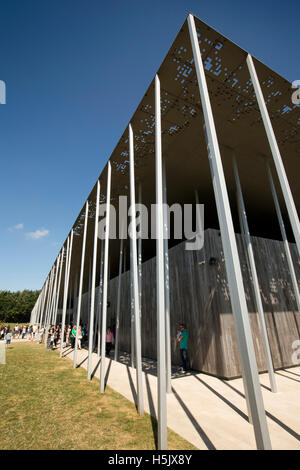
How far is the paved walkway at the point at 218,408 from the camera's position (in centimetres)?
279

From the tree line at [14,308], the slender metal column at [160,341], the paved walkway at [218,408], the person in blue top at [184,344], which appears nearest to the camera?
the slender metal column at [160,341]

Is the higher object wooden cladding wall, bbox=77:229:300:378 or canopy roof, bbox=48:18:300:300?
canopy roof, bbox=48:18:300:300

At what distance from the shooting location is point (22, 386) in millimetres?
5285

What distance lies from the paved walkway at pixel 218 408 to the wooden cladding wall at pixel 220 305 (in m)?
0.58

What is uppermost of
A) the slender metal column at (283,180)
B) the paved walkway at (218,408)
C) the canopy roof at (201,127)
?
the canopy roof at (201,127)

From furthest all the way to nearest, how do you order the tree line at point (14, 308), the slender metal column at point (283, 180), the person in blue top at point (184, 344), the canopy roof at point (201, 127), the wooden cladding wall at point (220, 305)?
1. the tree line at point (14, 308)
2. the person in blue top at point (184, 344)
3. the wooden cladding wall at point (220, 305)
4. the canopy roof at point (201, 127)
5. the slender metal column at point (283, 180)

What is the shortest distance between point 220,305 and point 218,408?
9.27ft

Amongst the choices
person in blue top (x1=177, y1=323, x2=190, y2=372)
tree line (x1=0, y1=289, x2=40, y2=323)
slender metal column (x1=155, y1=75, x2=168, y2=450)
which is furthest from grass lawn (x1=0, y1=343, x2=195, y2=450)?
tree line (x1=0, y1=289, x2=40, y2=323)

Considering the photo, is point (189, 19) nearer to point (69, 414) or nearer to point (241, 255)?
point (241, 255)

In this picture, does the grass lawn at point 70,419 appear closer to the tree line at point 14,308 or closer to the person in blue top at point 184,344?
the person in blue top at point 184,344

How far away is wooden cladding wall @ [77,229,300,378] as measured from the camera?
Answer: 20.2ft

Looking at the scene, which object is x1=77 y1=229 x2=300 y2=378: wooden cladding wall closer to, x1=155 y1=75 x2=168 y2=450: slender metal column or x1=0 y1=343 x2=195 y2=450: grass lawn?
x1=0 y1=343 x2=195 y2=450: grass lawn

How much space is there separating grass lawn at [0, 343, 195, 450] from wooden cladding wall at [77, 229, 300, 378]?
3066mm

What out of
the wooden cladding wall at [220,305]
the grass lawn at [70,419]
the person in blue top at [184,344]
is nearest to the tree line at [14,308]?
the wooden cladding wall at [220,305]
